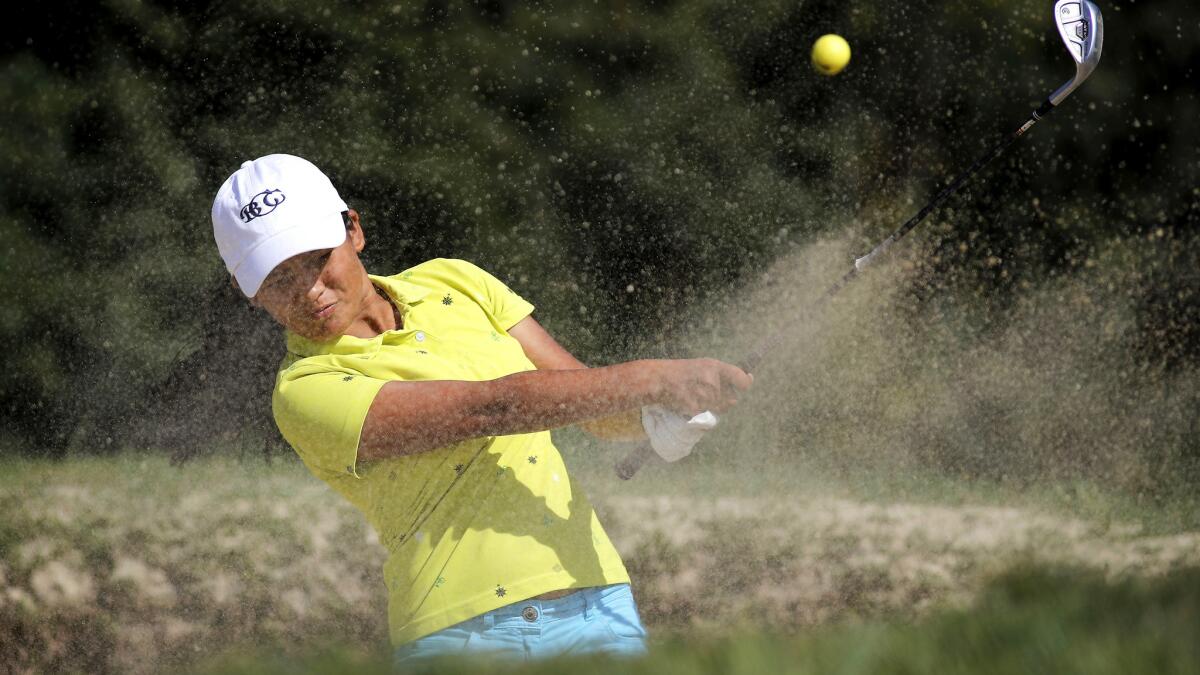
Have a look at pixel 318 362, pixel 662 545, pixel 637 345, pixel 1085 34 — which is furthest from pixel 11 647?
pixel 1085 34

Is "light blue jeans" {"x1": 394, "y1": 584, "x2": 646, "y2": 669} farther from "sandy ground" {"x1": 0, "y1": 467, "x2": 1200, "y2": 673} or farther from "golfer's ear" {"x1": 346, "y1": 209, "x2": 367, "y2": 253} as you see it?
"sandy ground" {"x1": 0, "y1": 467, "x2": 1200, "y2": 673}

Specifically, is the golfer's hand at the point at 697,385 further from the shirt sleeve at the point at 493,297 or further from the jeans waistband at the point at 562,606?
the shirt sleeve at the point at 493,297

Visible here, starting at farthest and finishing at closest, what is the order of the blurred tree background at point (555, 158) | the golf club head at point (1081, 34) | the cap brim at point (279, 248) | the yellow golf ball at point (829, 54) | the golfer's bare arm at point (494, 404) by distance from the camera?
the blurred tree background at point (555, 158), the yellow golf ball at point (829, 54), the golf club head at point (1081, 34), the cap brim at point (279, 248), the golfer's bare arm at point (494, 404)

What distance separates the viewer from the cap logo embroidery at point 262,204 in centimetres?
264

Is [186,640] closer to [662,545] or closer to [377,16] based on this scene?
[662,545]

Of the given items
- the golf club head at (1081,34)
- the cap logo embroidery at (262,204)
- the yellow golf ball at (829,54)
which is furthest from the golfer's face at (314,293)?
the yellow golf ball at (829,54)

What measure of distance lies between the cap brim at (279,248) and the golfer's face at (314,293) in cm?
2

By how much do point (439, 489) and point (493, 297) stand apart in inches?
20.7

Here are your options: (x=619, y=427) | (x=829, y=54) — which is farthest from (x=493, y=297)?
(x=829, y=54)

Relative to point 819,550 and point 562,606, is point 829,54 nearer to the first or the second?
point 819,550

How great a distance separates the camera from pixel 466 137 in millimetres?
8984

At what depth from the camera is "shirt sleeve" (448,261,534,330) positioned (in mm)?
2926

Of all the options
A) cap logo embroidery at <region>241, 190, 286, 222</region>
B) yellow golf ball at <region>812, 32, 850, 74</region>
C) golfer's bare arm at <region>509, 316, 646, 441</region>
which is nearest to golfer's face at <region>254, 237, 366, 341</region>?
cap logo embroidery at <region>241, 190, 286, 222</region>

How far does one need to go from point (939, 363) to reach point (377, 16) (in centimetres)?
392
